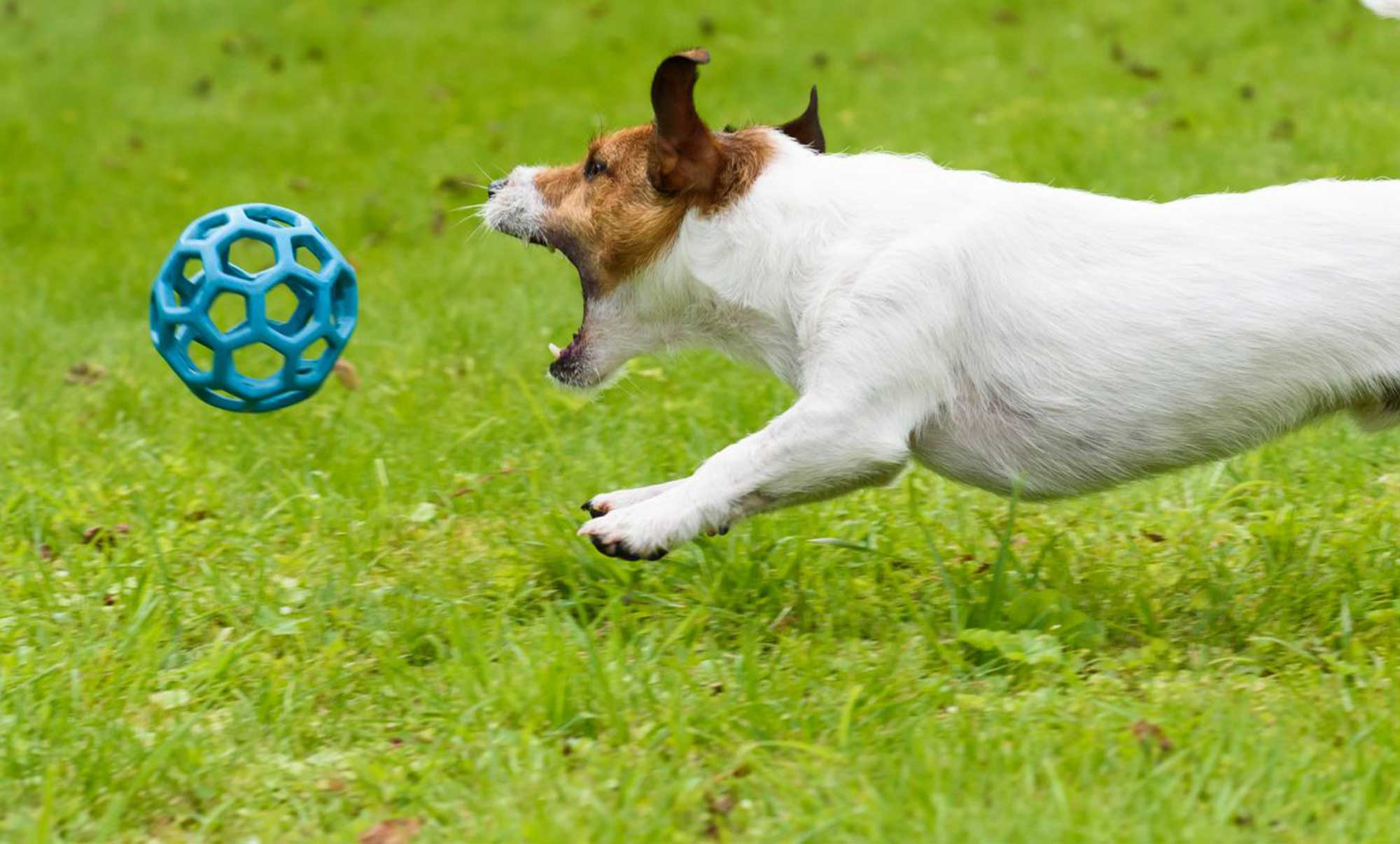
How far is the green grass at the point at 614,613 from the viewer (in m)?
3.29

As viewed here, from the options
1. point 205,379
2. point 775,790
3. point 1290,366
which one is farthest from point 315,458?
point 1290,366

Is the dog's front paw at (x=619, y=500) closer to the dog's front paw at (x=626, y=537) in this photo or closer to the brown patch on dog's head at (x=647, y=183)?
the dog's front paw at (x=626, y=537)

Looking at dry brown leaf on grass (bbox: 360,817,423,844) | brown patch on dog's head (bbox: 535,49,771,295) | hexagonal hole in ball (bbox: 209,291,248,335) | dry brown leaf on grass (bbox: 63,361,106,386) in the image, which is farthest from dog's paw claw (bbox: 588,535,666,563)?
hexagonal hole in ball (bbox: 209,291,248,335)

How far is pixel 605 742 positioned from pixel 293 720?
75cm

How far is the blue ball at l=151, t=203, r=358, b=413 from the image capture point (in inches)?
173

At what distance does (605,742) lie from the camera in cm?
354

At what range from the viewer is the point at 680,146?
420cm

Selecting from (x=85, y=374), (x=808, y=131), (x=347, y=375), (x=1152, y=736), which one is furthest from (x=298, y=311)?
(x=85, y=374)

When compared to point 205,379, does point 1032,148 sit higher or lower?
higher

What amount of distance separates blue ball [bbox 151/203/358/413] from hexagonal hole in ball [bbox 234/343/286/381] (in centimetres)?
243

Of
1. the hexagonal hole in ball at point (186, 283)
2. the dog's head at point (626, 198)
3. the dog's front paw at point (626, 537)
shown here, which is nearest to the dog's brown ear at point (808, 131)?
the dog's head at point (626, 198)

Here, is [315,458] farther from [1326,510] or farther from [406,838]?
[1326,510]

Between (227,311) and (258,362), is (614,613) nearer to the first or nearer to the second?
(258,362)

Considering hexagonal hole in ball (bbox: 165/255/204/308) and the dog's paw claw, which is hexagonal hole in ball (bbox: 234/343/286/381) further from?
the dog's paw claw
